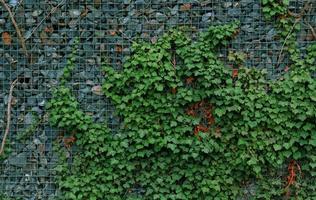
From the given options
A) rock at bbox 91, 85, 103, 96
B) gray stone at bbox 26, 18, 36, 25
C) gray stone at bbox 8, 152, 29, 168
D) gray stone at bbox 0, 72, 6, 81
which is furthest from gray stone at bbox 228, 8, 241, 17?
gray stone at bbox 8, 152, 29, 168

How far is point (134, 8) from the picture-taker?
15.9 ft

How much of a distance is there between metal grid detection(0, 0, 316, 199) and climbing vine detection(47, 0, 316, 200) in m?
0.11

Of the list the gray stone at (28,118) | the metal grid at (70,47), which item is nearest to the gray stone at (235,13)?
the metal grid at (70,47)

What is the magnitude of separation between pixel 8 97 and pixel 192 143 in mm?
1656

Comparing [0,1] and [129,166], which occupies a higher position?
[0,1]

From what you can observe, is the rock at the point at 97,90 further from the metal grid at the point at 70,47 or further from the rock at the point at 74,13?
the rock at the point at 74,13

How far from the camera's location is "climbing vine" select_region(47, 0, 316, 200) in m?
4.71

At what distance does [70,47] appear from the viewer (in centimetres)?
488

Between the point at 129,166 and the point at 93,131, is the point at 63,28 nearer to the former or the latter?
the point at 93,131

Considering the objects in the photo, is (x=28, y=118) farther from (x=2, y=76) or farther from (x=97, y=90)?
(x=97, y=90)

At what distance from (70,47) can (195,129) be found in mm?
1296

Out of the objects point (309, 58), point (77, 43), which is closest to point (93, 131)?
point (77, 43)

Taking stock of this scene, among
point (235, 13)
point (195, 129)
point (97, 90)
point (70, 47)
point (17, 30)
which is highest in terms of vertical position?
point (235, 13)

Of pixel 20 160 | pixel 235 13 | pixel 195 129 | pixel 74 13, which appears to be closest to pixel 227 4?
pixel 235 13
